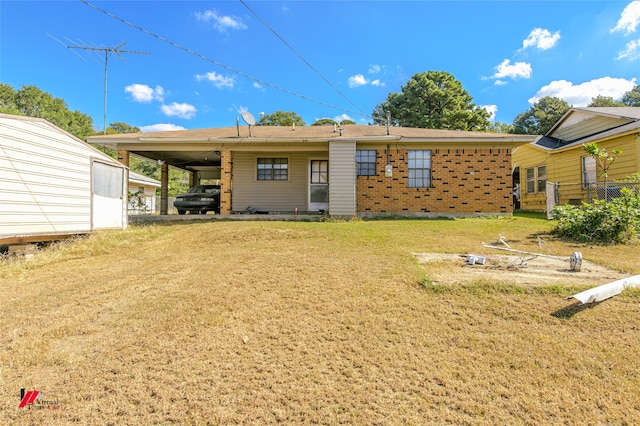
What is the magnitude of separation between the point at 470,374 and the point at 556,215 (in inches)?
307

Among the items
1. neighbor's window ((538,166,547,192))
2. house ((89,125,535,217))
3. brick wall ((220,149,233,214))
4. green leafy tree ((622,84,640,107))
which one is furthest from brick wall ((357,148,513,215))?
green leafy tree ((622,84,640,107))

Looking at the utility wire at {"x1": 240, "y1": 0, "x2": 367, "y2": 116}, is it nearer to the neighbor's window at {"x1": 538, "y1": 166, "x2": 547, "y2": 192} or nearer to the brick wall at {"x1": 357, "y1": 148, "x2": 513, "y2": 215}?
the brick wall at {"x1": 357, "y1": 148, "x2": 513, "y2": 215}

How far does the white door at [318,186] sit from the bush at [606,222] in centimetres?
777

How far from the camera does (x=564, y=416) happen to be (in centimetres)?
203

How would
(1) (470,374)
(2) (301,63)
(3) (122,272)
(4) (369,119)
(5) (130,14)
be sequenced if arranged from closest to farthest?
(1) (470,374)
(3) (122,272)
(5) (130,14)
(2) (301,63)
(4) (369,119)

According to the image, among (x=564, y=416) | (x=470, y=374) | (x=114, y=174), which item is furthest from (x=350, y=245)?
(x=114, y=174)

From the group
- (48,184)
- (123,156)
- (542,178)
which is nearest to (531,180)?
(542,178)

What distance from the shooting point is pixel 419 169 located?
11789 millimetres

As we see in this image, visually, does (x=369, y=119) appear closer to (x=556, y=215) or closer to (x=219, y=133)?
(x=219, y=133)

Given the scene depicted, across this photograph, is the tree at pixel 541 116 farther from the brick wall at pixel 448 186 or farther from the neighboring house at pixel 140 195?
the neighboring house at pixel 140 195

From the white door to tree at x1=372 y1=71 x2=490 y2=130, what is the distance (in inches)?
655

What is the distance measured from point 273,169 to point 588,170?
13182 mm

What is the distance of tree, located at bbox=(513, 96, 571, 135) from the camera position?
1244 inches

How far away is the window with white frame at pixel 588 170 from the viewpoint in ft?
40.8
